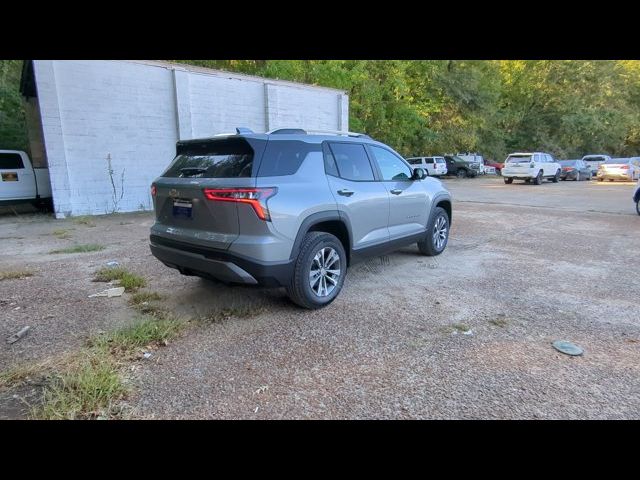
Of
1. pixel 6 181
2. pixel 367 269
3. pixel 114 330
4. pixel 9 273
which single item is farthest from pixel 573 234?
pixel 6 181

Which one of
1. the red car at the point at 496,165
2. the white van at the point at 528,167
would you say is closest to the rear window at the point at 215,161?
the white van at the point at 528,167

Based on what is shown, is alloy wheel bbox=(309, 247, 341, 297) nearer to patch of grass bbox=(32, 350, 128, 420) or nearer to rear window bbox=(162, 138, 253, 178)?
rear window bbox=(162, 138, 253, 178)

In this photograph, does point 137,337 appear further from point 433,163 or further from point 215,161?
point 433,163

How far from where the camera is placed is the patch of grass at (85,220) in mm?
9659

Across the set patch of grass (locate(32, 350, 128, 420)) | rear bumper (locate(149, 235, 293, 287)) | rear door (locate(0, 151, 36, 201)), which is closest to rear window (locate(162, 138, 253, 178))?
rear bumper (locate(149, 235, 293, 287))

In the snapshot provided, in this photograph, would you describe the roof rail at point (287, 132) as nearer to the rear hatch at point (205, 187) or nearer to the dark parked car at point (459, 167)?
the rear hatch at point (205, 187)

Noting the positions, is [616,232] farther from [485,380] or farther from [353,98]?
[353,98]

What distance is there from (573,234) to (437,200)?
160 inches

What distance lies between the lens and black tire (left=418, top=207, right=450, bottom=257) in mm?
6094

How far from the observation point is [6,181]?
1038cm

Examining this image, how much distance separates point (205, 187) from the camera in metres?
3.57

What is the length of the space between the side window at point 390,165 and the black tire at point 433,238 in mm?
939

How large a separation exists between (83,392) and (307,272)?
80.5 inches

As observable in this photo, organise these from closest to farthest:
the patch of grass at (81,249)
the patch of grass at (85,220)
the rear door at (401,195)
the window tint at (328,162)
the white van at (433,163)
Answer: the window tint at (328,162) < the rear door at (401,195) < the patch of grass at (81,249) < the patch of grass at (85,220) < the white van at (433,163)
